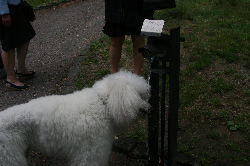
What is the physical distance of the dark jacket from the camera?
3.19m

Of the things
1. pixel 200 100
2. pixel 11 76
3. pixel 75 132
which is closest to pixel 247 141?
pixel 200 100

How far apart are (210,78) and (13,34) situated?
3300 mm

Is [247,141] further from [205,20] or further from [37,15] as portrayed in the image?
[37,15]

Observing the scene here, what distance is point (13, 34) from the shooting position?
14.0ft

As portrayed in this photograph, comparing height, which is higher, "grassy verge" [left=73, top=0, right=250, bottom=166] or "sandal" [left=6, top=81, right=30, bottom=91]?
"grassy verge" [left=73, top=0, right=250, bottom=166]

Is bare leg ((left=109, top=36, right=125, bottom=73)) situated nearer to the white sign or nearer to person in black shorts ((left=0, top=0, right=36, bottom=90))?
the white sign

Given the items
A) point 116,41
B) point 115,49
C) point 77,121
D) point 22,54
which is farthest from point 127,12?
point 22,54

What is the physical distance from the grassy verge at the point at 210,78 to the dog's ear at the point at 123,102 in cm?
105

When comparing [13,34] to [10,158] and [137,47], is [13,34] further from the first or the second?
[10,158]

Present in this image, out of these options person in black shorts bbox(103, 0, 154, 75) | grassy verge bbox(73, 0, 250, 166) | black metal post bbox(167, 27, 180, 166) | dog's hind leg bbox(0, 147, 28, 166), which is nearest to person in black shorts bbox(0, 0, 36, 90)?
grassy verge bbox(73, 0, 250, 166)

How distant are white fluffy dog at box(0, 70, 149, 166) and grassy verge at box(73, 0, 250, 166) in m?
1.04

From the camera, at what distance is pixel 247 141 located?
313cm

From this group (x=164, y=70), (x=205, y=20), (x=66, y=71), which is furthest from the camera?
(x=205, y=20)

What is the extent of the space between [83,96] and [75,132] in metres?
0.35
